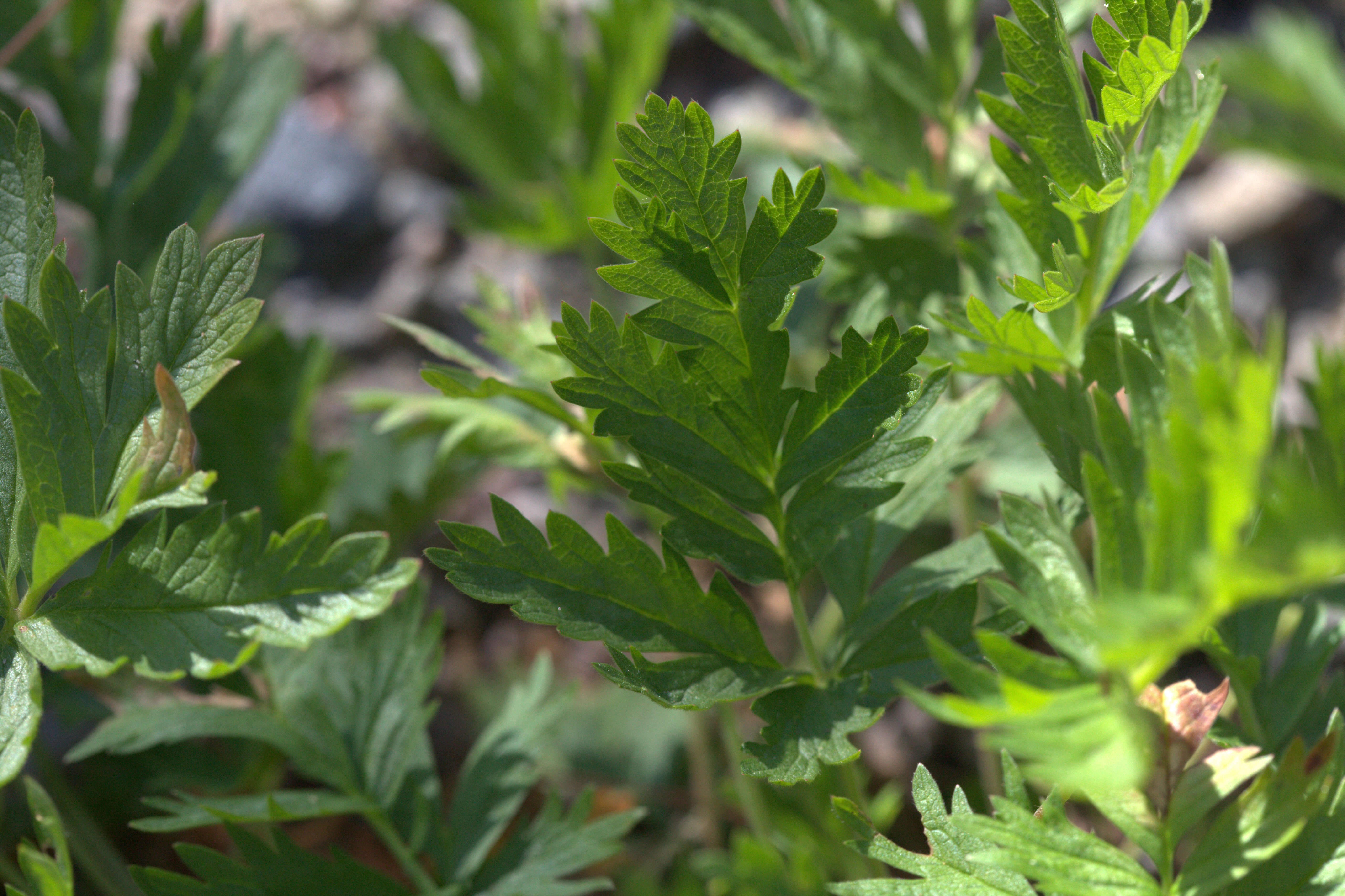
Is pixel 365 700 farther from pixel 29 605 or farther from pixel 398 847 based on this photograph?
pixel 29 605

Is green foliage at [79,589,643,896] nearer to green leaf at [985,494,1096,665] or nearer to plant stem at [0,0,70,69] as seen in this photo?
green leaf at [985,494,1096,665]

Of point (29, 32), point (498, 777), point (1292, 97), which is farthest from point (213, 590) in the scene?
point (1292, 97)

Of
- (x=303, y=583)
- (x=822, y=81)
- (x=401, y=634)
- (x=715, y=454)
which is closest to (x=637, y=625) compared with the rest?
(x=715, y=454)

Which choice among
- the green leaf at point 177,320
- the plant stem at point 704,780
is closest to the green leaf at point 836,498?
the green leaf at point 177,320

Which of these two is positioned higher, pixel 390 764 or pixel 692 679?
pixel 692 679

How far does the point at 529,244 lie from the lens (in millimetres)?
1763

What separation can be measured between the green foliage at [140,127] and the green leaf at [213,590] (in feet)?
2.45

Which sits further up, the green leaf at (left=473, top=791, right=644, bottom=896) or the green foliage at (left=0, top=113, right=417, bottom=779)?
the green foliage at (left=0, top=113, right=417, bottom=779)

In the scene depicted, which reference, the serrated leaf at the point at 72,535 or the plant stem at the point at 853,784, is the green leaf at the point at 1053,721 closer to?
the plant stem at the point at 853,784

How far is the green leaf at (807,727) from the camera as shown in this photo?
76cm

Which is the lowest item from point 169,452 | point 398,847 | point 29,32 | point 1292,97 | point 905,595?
point 398,847

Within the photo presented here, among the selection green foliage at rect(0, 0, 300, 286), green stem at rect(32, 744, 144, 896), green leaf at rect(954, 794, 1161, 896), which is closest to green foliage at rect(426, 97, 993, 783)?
green leaf at rect(954, 794, 1161, 896)

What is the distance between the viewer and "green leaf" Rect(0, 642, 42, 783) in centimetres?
70

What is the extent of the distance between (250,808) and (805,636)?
1.76 feet
